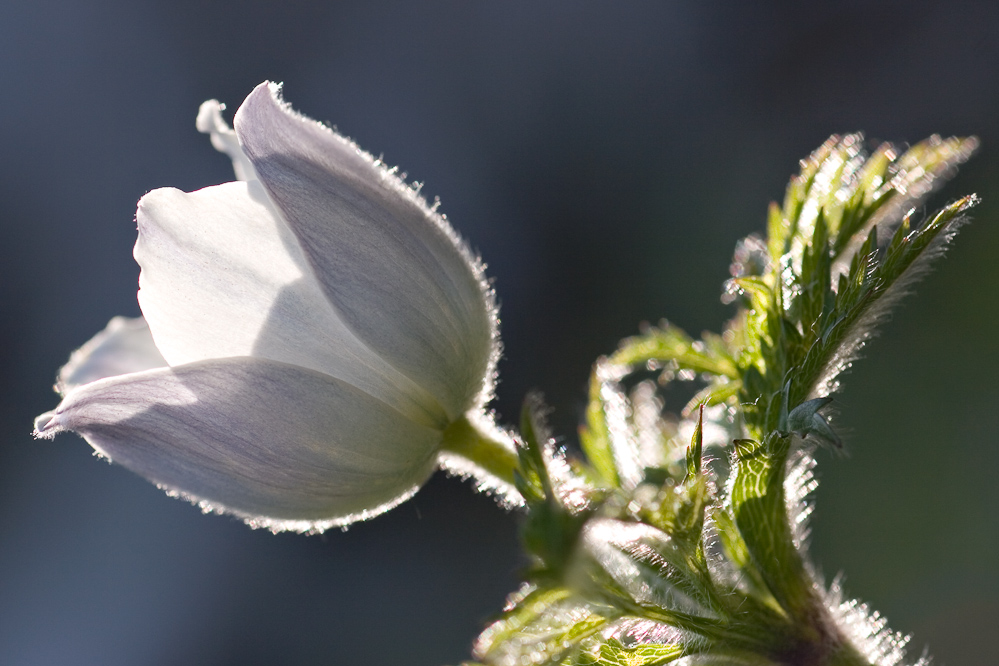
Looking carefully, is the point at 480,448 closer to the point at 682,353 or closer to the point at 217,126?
the point at 682,353

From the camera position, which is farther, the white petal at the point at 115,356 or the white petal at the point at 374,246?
the white petal at the point at 115,356

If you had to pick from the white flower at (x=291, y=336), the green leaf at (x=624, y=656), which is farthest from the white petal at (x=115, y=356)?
the green leaf at (x=624, y=656)

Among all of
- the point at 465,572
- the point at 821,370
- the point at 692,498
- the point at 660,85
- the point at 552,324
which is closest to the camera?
the point at 692,498

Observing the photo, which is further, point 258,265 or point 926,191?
point 926,191

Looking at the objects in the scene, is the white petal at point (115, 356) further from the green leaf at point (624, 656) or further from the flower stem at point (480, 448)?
the green leaf at point (624, 656)

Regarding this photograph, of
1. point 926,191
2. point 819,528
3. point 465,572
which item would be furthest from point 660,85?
point 926,191

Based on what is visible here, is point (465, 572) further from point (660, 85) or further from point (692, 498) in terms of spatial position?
point (692, 498)

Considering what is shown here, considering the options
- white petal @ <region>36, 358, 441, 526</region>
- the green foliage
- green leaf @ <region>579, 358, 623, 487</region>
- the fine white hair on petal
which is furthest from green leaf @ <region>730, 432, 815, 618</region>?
the fine white hair on petal
